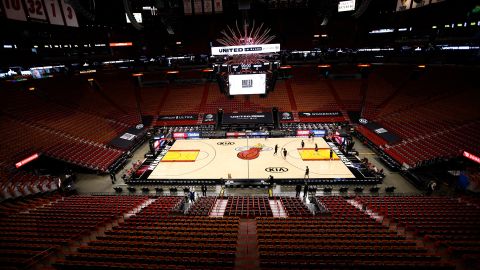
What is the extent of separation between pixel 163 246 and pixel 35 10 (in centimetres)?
1463

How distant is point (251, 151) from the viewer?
67.2 feet

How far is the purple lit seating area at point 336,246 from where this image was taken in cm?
596

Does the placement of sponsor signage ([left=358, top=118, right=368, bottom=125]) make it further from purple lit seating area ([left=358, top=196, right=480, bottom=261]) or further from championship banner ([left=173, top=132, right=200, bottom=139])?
championship banner ([left=173, top=132, right=200, bottom=139])

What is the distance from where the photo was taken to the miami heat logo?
19.7 metres

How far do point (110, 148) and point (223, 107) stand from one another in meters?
13.4

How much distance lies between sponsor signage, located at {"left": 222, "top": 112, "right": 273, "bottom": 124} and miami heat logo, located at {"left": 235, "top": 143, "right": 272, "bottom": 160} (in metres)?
4.98

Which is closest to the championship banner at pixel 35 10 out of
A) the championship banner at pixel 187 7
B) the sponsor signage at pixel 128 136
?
the championship banner at pixel 187 7

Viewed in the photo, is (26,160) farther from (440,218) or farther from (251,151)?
(440,218)

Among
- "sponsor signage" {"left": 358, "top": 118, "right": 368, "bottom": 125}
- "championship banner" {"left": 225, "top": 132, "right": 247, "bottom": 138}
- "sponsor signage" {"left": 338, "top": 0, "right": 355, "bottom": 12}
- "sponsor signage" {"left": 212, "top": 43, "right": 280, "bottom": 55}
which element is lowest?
"championship banner" {"left": 225, "top": 132, "right": 247, "bottom": 138}

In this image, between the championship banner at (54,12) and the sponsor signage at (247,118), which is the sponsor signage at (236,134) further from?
the championship banner at (54,12)

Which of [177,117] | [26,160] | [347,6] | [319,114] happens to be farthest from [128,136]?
[347,6]

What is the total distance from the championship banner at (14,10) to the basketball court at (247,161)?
11.6 metres

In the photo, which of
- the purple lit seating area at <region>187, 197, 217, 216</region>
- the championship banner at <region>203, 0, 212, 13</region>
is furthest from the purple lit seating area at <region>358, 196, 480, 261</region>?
the championship banner at <region>203, 0, 212, 13</region>

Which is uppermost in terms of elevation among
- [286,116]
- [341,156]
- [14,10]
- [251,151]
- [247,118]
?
[14,10]
